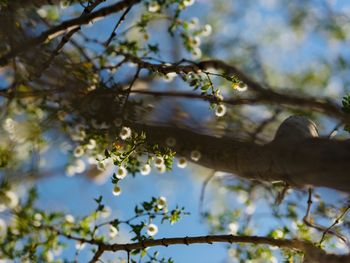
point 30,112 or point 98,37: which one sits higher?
point 98,37


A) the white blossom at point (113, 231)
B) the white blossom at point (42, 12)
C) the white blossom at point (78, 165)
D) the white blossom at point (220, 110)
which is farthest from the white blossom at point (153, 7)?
the white blossom at point (113, 231)

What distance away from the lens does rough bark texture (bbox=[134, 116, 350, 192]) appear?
138cm

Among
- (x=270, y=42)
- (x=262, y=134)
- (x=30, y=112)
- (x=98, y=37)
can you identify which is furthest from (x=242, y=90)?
(x=270, y=42)

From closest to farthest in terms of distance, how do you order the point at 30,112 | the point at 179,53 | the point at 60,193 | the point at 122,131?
the point at 122,131, the point at 30,112, the point at 60,193, the point at 179,53

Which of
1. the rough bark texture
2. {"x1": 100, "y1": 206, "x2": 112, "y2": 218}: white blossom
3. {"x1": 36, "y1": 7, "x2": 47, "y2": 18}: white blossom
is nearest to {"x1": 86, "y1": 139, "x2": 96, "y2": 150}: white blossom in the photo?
{"x1": 100, "y1": 206, "x2": 112, "y2": 218}: white blossom

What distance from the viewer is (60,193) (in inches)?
133

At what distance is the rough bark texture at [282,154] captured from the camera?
4.53 ft

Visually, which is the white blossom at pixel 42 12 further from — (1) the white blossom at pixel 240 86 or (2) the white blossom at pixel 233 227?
(2) the white blossom at pixel 233 227

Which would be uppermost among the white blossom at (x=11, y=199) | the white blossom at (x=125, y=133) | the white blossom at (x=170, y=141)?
the white blossom at (x=125, y=133)

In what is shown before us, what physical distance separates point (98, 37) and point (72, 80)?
1.42 m

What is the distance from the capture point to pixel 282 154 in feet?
4.84

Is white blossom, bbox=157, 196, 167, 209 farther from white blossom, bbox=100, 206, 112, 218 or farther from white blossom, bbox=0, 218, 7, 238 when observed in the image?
white blossom, bbox=0, 218, 7, 238

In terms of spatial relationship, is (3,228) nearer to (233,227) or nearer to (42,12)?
(233,227)

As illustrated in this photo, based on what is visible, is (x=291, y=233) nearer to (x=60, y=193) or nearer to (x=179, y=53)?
(x=60, y=193)
